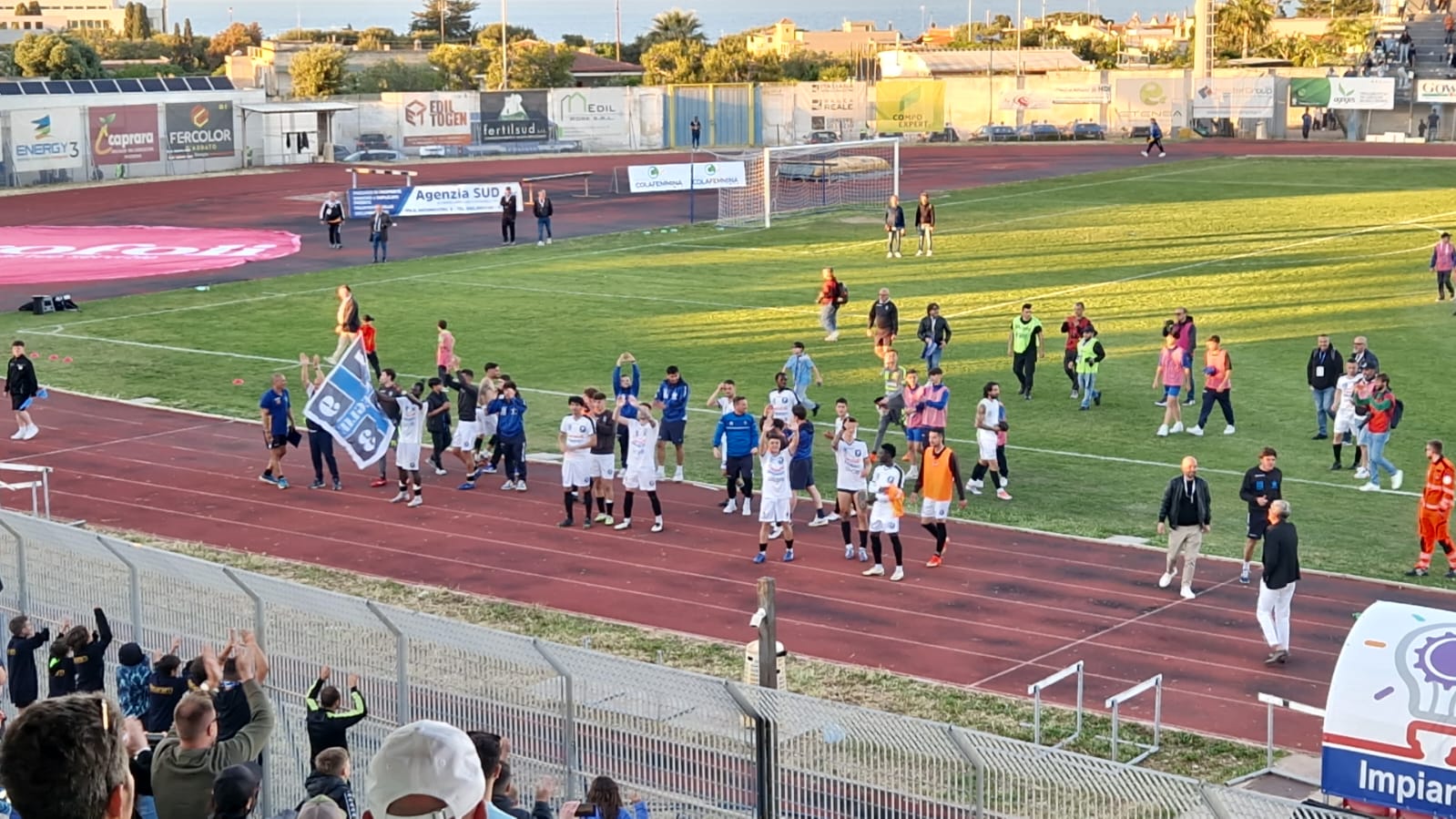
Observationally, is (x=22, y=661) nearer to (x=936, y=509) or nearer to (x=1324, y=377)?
(x=936, y=509)

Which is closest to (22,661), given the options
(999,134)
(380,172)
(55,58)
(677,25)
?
(380,172)

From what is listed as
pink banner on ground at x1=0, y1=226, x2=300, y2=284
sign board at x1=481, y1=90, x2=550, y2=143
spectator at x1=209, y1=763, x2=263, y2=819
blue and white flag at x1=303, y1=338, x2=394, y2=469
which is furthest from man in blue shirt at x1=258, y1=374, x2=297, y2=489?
sign board at x1=481, y1=90, x2=550, y2=143

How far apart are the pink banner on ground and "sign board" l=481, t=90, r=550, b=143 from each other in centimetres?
2982

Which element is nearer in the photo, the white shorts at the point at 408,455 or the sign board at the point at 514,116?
the white shorts at the point at 408,455

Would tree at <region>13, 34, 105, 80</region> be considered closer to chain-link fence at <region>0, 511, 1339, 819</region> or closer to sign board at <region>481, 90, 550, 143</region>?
sign board at <region>481, 90, 550, 143</region>

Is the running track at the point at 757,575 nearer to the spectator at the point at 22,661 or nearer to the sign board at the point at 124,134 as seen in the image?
the spectator at the point at 22,661

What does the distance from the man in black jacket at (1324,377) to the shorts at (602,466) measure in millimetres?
10190

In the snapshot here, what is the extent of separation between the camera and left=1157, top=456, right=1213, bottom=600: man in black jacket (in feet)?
59.8

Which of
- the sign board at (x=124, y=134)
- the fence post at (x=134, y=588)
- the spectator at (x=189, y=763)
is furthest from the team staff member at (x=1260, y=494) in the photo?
the sign board at (x=124, y=134)

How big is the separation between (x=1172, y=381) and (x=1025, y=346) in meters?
2.78

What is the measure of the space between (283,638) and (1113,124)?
7954 cm

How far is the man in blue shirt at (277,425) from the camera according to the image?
929 inches

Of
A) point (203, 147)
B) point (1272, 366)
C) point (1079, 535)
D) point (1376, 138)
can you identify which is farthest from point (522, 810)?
point (1376, 138)

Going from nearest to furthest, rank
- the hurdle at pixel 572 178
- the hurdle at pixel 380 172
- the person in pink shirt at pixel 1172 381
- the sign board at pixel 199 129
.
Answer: the person in pink shirt at pixel 1172 381
the hurdle at pixel 572 178
the hurdle at pixel 380 172
the sign board at pixel 199 129
